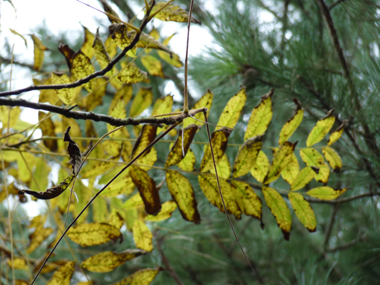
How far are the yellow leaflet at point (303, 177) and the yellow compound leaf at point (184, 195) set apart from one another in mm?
115

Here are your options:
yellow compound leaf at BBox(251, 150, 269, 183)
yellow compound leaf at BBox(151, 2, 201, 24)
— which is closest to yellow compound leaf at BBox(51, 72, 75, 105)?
yellow compound leaf at BBox(151, 2, 201, 24)

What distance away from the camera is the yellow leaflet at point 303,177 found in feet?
1.08

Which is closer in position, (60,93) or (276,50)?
(60,93)

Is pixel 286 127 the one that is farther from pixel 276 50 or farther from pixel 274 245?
pixel 274 245

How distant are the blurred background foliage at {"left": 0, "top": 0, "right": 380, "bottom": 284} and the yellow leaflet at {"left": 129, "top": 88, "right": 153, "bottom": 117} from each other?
127 millimetres

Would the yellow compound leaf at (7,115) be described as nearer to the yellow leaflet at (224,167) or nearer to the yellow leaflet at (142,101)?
the yellow leaflet at (142,101)

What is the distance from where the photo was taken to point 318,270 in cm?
73

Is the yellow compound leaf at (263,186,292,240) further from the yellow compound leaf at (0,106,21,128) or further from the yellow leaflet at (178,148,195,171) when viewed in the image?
the yellow compound leaf at (0,106,21,128)

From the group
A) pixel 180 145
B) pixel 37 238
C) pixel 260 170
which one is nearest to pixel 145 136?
pixel 180 145

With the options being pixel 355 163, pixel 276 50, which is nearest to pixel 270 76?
pixel 276 50

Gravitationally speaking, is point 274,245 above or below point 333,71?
below

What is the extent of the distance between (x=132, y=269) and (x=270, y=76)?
0.68 m

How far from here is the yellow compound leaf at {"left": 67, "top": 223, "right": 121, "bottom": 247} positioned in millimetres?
341

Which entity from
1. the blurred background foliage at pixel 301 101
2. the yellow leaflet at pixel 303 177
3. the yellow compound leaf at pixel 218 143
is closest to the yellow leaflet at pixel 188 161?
the yellow compound leaf at pixel 218 143
